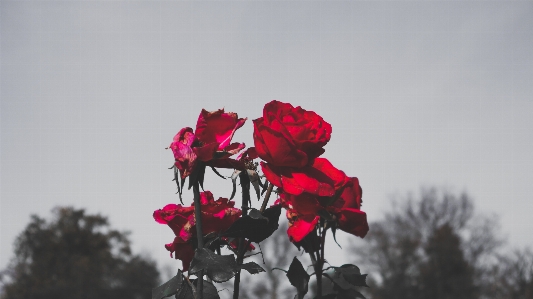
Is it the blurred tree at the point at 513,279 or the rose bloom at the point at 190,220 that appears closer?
the rose bloom at the point at 190,220

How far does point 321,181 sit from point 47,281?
79.5 feet

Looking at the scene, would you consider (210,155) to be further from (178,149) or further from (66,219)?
(66,219)

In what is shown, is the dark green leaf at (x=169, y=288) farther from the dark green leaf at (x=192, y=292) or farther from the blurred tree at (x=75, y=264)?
the blurred tree at (x=75, y=264)

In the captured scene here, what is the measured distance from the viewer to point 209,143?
93 centimetres

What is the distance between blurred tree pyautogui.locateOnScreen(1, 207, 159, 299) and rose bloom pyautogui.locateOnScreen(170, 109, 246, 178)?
2228 cm

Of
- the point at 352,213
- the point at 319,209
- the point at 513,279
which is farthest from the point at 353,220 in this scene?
the point at 513,279

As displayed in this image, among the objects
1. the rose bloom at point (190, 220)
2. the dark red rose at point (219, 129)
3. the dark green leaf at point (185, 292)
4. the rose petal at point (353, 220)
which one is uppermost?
the dark red rose at point (219, 129)

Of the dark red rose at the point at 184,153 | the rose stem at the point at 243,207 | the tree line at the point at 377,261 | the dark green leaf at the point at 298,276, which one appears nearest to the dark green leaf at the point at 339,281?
the dark green leaf at the point at 298,276

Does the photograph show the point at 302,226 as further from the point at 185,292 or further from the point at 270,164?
the point at 185,292

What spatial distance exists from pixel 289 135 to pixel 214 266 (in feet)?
0.96

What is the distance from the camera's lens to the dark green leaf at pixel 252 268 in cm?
90

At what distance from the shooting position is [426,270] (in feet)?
81.7

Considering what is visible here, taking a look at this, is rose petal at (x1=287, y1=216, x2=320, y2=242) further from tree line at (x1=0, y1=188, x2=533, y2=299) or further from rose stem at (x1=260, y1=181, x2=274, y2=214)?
tree line at (x1=0, y1=188, x2=533, y2=299)

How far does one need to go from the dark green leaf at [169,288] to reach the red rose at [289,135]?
0.96 ft
